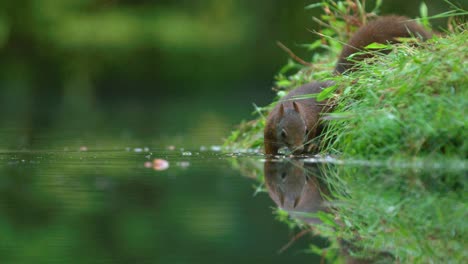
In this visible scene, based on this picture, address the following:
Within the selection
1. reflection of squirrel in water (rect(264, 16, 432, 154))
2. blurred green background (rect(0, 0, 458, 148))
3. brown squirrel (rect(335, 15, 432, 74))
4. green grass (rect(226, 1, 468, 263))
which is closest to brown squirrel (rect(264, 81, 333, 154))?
reflection of squirrel in water (rect(264, 16, 432, 154))

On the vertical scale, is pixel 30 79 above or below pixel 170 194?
below

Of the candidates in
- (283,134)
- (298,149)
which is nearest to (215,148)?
(283,134)

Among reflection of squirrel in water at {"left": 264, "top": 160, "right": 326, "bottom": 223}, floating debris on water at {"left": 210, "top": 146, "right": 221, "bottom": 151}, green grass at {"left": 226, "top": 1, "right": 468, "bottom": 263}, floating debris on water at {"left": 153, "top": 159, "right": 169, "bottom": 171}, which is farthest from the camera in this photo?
floating debris on water at {"left": 210, "top": 146, "right": 221, "bottom": 151}

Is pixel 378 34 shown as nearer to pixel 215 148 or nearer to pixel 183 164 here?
pixel 215 148

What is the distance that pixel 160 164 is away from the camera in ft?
16.2

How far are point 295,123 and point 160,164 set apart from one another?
0.93 meters

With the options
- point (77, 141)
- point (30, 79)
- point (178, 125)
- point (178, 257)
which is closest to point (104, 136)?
point (77, 141)

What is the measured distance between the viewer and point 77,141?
700 centimetres

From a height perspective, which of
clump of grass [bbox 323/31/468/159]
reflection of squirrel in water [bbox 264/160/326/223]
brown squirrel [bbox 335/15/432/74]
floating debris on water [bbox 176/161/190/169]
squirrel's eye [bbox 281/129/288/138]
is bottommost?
floating debris on water [bbox 176/161/190/169]

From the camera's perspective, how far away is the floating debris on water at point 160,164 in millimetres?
4762

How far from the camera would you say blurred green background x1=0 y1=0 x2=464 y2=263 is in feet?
8.80

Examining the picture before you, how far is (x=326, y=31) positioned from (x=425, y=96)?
304cm

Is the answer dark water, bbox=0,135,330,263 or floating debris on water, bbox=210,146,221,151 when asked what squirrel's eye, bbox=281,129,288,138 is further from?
floating debris on water, bbox=210,146,221,151

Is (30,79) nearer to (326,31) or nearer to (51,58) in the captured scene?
(51,58)
